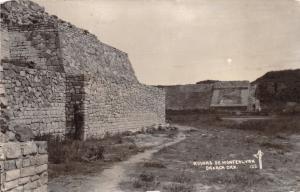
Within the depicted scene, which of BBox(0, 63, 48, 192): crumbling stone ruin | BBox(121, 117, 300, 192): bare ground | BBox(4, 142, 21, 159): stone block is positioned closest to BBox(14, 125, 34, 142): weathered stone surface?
BBox(0, 63, 48, 192): crumbling stone ruin

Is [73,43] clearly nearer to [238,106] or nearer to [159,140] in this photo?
[159,140]

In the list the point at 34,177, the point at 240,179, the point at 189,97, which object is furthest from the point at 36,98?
the point at 189,97

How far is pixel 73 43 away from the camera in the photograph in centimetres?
1945

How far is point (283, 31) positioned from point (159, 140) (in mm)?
7242

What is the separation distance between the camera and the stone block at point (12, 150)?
600cm

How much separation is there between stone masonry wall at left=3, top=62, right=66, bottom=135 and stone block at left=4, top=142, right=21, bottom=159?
21.7 ft

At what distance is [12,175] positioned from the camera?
20.3 feet

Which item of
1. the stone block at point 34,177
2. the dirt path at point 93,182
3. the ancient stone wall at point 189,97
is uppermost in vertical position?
the ancient stone wall at point 189,97

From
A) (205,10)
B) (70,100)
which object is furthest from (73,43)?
(205,10)

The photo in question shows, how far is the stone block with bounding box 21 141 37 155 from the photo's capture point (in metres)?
6.52

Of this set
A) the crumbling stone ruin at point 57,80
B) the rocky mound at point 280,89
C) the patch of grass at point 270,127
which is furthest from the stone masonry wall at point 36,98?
the rocky mound at point 280,89

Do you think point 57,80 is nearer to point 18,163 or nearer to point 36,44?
point 36,44

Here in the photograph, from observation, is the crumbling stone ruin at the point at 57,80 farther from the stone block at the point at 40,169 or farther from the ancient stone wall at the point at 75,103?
the stone block at the point at 40,169

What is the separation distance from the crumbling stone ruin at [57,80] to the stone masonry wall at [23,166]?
5.98 m
